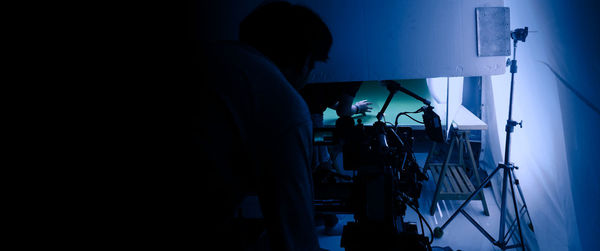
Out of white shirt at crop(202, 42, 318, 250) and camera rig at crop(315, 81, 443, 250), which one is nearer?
white shirt at crop(202, 42, 318, 250)

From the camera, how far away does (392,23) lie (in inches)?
62.2

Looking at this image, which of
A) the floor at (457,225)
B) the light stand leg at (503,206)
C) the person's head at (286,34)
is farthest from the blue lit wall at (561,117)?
the person's head at (286,34)

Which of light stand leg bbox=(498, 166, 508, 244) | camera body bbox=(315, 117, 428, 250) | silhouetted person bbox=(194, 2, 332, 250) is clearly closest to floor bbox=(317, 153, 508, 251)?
light stand leg bbox=(498, 166, 508, 244)

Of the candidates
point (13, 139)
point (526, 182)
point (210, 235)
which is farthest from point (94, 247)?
point (526, 182)

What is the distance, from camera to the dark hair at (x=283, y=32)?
2.23 ft

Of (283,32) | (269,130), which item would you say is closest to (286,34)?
(283,32)

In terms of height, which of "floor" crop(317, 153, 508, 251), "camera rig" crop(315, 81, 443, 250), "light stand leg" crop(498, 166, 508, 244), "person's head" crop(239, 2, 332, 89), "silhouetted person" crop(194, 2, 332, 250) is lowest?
"floor" crop(317, 153, 508, 251)

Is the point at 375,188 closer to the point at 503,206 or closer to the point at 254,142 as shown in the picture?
the point at 254,142

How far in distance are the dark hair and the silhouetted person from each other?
0.09m

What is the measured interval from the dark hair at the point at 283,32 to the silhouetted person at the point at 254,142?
0.09 m

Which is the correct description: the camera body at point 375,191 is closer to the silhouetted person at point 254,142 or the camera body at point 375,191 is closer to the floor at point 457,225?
the silhouetted person at point 254,142

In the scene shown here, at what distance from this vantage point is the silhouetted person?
534 mm

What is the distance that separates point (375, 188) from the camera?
0.74 metres

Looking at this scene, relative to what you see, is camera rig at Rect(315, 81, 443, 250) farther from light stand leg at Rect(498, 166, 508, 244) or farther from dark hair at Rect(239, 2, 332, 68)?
light stand leg at Rect(498, 166, 508, 244)
